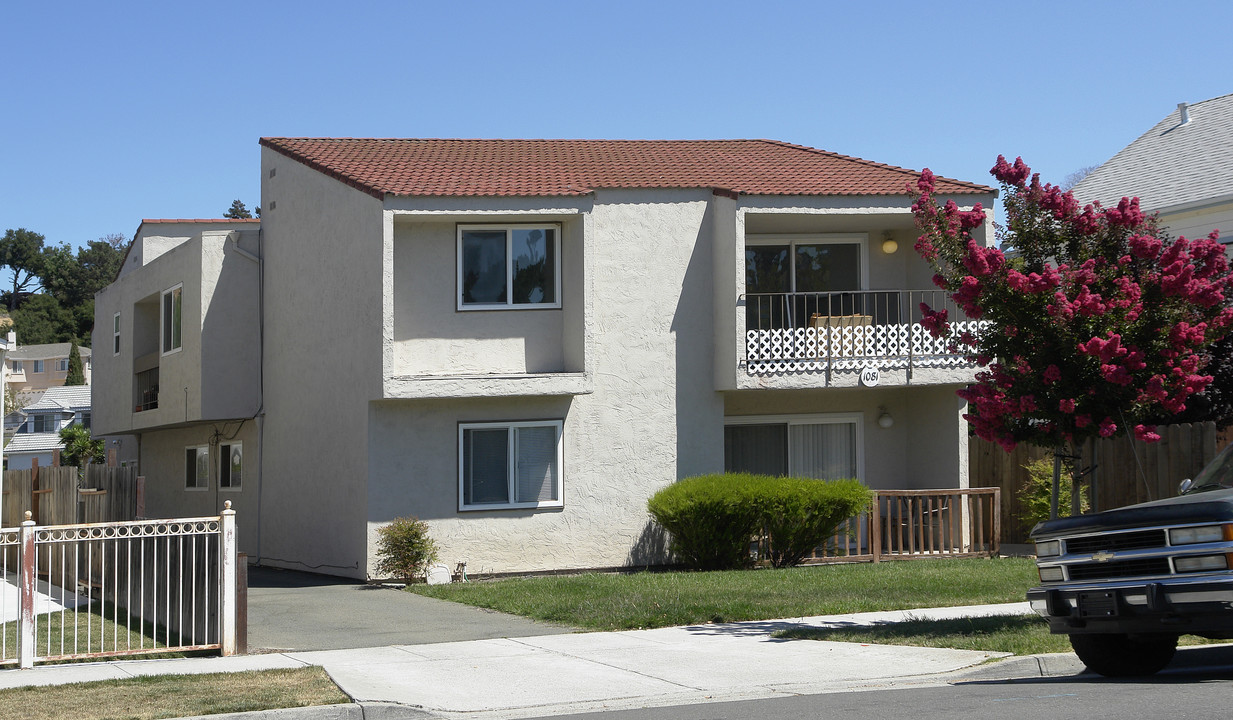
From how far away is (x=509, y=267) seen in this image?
1967cm

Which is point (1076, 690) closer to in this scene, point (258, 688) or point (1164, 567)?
point (1164, 567)

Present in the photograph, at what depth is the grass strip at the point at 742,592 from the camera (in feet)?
43.5

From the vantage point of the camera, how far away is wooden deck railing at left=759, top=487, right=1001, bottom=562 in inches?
743

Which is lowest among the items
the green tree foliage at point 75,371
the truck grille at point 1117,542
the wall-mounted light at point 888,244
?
the truck grille at point 1117,542

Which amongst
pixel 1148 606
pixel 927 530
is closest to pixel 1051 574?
pixel 1148 606

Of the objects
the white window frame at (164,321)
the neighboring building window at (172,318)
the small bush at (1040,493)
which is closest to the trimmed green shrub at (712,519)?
the small bush at (1040,493)

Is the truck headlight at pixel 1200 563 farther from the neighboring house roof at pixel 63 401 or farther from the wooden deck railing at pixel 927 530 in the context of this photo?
the neighboring house roof at pixel 63 401

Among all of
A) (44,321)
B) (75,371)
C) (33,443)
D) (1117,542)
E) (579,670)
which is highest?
(44,321)

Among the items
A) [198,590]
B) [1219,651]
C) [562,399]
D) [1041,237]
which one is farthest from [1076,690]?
[562,399]

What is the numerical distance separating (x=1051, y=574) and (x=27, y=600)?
836 cm

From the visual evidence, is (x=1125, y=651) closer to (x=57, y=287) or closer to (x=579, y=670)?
(x=579, y=670)

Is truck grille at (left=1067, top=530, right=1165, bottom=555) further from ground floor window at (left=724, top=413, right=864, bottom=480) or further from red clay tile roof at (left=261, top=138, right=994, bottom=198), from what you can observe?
ground floor window at (left=724, top=413, right=864, bottom=480)

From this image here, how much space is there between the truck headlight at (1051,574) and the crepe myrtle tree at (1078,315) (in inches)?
92.1

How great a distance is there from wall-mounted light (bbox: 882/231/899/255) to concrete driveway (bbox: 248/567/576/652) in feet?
33.4
